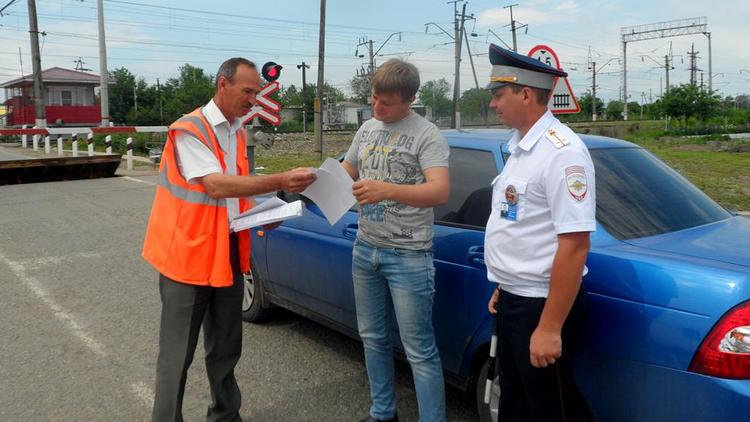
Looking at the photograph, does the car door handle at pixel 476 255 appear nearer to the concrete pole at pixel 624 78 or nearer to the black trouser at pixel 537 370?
the black trouser at pixel 537 370

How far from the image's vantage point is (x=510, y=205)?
229cm

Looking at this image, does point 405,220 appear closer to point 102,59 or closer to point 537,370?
point 537,370

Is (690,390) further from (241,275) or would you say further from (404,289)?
(241,275)

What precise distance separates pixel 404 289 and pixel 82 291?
433 cm

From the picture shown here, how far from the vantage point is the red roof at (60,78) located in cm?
5672

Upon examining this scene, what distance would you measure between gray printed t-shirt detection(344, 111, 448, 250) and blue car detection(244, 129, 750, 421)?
1.18ft

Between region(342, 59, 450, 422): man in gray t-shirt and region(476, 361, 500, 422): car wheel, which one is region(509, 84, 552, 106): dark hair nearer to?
region(342, 59, 450, 422): man in gray t-shirt

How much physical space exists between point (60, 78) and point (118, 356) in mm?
61176

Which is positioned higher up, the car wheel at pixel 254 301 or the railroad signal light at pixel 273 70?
the railroad signal light at pixel 273 70

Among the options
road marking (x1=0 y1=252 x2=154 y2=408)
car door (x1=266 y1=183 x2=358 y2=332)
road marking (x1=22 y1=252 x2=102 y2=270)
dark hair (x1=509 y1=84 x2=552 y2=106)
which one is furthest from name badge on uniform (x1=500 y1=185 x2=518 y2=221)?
road marking (x1=22 y1=252 x2=102 y2=270)

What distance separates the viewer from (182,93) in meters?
74.8

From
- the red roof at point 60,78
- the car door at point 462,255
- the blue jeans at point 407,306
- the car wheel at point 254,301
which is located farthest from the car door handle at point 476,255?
the red roof at point 60,78

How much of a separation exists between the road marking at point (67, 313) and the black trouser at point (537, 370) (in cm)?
239

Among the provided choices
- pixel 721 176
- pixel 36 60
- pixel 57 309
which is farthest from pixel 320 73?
pixel 57 309
